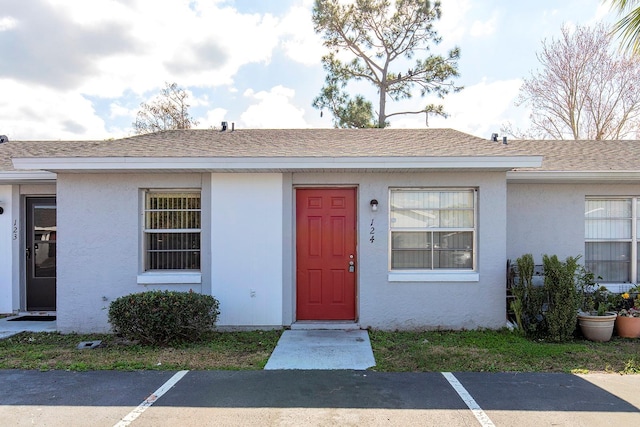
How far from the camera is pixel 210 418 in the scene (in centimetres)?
424

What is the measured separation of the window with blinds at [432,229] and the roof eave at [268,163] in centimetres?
76

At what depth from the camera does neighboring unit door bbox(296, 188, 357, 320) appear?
25.4 feet

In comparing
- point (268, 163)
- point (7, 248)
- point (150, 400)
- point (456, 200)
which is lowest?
point (150, 400)

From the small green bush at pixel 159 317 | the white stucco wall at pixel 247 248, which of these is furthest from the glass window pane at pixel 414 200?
the small green bush at pixel 159 317

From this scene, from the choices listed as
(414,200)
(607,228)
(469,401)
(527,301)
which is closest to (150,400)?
(469,401)

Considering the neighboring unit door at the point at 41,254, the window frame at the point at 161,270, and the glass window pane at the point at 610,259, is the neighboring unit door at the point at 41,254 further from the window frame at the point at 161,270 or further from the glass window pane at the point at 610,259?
the glass window pane at the point at 610,259

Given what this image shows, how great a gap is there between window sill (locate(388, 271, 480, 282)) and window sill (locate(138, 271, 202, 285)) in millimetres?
3384

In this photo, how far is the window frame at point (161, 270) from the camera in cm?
758

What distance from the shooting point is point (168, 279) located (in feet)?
24.8

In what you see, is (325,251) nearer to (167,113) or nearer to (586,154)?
(586,154)

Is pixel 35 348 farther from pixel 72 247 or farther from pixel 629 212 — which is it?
pixel 629 212

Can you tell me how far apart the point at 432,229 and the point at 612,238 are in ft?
12.0

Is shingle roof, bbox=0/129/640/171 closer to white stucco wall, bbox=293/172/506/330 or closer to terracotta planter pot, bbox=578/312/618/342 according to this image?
white stucco wall, bbox=293/172/506/330

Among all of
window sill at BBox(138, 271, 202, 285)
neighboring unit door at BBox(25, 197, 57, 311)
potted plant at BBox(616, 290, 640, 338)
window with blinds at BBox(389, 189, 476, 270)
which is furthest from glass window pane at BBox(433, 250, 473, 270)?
neighboring unit door at BBox(25, 197, 57, 311)
